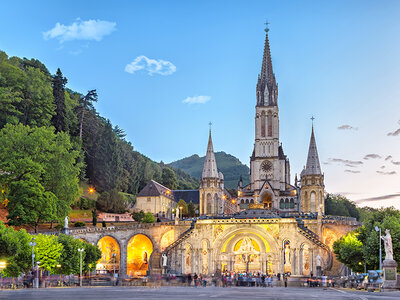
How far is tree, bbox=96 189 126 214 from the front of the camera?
101312mm

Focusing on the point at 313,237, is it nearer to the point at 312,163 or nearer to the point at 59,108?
the point at 312,163

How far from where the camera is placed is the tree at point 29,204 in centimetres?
6901

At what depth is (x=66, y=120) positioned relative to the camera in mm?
100375

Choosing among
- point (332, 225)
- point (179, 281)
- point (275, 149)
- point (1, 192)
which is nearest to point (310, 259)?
point (332, 225)

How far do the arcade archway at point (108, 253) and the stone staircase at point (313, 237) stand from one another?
2686 centimetres

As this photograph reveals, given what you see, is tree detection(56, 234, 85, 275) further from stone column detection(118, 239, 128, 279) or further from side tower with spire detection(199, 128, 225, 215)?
side tower with spire detection(199, 128, 225, 215)

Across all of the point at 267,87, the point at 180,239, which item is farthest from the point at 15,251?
the point at 267,87

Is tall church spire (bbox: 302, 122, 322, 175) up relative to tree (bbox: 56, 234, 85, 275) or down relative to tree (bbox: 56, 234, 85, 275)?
up

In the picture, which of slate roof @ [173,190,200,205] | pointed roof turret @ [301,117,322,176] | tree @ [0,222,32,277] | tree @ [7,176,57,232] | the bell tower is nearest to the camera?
tree @ [0,222,32,277]

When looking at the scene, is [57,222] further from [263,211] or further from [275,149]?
[275,149]

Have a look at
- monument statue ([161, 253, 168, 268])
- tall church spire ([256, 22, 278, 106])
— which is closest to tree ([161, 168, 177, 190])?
tall church spire ([256, 22, 278, 106])

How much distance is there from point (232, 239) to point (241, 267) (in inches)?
177

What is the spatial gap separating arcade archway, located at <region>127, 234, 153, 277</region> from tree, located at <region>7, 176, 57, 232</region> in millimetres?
21521

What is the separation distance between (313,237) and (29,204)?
128 ft
